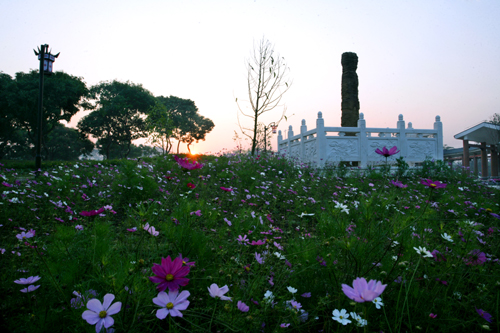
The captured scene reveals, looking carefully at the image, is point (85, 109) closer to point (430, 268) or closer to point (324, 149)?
point (324, 149)

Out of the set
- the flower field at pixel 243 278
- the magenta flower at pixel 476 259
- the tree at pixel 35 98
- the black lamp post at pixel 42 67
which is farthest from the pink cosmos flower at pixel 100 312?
the tree at pixel 35 98

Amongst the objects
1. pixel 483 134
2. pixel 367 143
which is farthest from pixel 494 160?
pixel 367 143

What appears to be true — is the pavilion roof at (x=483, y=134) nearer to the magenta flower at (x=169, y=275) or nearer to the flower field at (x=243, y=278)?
the flower field at (x=243, y=278)

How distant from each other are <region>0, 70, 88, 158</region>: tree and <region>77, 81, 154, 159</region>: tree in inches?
143

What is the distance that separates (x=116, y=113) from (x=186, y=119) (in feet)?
34.8

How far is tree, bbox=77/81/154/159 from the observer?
87.4 feet

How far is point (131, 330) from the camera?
3.27 ft

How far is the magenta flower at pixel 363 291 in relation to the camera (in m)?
0.69

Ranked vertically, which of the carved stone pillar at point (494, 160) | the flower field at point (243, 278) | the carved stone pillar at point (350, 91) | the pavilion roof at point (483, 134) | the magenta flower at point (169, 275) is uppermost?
the carved stone pillar at point (350, 91)

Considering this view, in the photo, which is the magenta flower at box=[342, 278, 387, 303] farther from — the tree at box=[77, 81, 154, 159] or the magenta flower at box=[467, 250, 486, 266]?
the tree at box=[77, 81, 154, 159]

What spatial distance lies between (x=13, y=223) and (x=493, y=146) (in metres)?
19.8

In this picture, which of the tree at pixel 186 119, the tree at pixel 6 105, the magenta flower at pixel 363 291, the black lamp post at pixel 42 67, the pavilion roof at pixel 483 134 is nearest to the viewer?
the magenta flower at pixel 363 291

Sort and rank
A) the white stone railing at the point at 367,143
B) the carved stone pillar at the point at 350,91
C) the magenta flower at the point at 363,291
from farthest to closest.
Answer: the carved stone pillar at the point at 350,91, the white stone railing at the point at 367,143, the magenta flower at the point at 363,291

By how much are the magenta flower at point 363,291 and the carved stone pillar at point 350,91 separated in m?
12.2
